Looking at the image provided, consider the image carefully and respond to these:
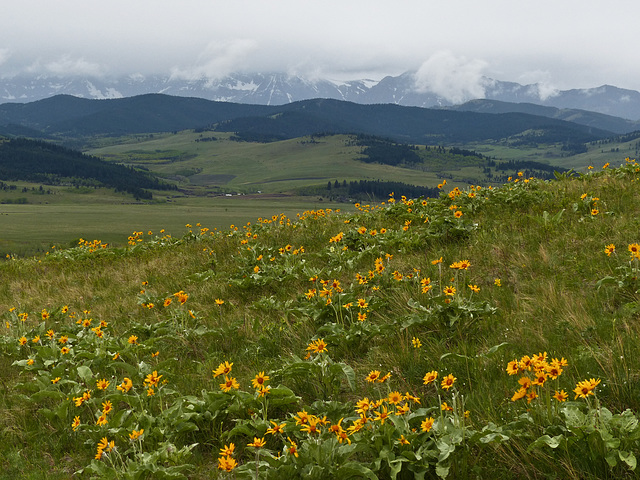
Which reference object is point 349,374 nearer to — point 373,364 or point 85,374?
point 373,364

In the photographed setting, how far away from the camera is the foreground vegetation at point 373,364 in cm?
279

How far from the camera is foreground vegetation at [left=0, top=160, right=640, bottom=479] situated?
2785 millimetres

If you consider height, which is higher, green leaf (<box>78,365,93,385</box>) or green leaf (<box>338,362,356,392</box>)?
green leaf (<box>338,362,356,392</box>)

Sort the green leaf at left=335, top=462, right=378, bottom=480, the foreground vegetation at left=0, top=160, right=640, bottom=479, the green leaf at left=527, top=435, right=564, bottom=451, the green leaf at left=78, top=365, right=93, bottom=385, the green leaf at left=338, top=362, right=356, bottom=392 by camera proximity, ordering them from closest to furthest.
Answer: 1. the green leaf at left=527, top=435, right=564, bottom=451
2. the green leaf at left=335, top=462, right=378, bottom=480
3. the foreground vegetation at left=0, top=160, right=640, bottom=479
4. the green leaf at left=338, top=362, right=356, bottom=392
5. the green leaf at left=78, top=365, right=93, bottom=385

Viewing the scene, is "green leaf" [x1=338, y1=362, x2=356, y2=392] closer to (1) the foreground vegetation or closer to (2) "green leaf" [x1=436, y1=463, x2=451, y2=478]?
(1) the foreground vegetation

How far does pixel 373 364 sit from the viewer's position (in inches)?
170

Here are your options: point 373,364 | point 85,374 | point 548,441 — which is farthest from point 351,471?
point 85,374

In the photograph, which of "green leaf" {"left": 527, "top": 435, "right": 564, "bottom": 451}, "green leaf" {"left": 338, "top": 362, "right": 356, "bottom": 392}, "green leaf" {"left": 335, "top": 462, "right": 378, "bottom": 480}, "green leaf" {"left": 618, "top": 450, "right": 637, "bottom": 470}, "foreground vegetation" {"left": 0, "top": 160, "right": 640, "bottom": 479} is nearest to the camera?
"green leaf" {"left": 618, "top": 450, "right": 637, "bottom": 470}

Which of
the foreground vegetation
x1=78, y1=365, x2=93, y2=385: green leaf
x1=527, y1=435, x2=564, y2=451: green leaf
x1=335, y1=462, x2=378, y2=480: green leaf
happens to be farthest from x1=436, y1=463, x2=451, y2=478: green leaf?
x1=78, y1=365, x2=93, y2=385: green leaf

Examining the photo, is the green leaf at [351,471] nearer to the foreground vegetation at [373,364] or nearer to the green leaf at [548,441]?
the foreground vegetation at [373,364]

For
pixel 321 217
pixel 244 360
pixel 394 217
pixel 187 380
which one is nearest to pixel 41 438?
pixel 187 380

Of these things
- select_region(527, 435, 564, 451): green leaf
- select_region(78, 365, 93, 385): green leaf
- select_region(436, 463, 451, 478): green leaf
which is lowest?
select_region(78, 365, 93, 385): green leaf

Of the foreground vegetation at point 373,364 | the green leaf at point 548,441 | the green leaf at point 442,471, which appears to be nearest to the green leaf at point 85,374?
the foreground vegetation at point 373,364

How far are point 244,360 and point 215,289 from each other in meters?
3.12
